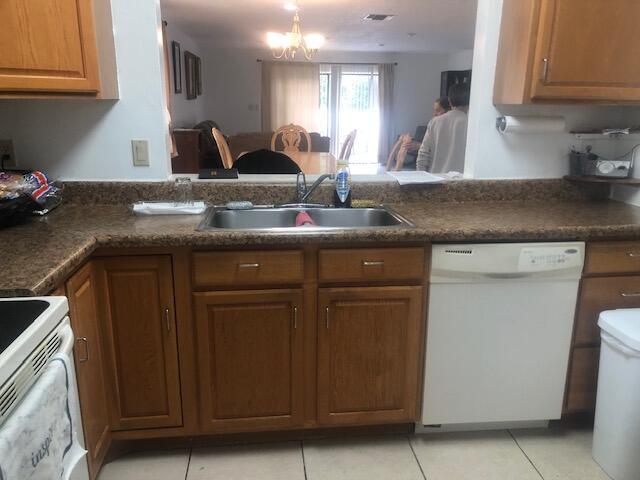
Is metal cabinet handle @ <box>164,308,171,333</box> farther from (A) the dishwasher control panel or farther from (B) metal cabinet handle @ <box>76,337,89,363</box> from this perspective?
(A) the dishwasher control panel

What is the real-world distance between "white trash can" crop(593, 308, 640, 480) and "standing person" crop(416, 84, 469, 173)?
166 cm

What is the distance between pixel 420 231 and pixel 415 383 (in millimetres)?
581

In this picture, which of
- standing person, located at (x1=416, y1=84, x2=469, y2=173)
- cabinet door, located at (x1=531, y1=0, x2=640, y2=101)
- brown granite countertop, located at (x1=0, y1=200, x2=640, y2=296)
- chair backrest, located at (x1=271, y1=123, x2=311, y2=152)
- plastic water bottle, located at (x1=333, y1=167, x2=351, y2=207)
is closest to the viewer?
brown granite countertop, located at (x1=0, y1=200, x2=640, y2=296)

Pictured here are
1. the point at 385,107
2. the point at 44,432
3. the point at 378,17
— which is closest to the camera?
the point at 44,432

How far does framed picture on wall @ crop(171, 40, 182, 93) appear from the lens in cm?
638

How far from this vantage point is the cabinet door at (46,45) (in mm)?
1537

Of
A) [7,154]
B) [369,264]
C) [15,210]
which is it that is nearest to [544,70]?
[369,264]

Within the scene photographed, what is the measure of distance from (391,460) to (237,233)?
39.5 inches

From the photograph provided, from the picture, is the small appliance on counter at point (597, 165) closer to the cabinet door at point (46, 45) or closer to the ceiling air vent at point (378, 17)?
the cabinet door at point (46, 45)

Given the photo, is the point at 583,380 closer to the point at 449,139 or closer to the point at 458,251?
the point at 458,251

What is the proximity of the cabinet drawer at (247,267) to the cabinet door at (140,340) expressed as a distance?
111 millimetres

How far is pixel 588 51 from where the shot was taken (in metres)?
1.80

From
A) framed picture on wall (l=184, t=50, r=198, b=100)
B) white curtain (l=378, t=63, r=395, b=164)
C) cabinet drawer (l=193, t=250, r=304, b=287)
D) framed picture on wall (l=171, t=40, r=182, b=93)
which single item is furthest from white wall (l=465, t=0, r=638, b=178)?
white curtain (l=378, t=63, r=395, b=164)

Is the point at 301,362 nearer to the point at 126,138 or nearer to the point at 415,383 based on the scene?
the point at 415,383
